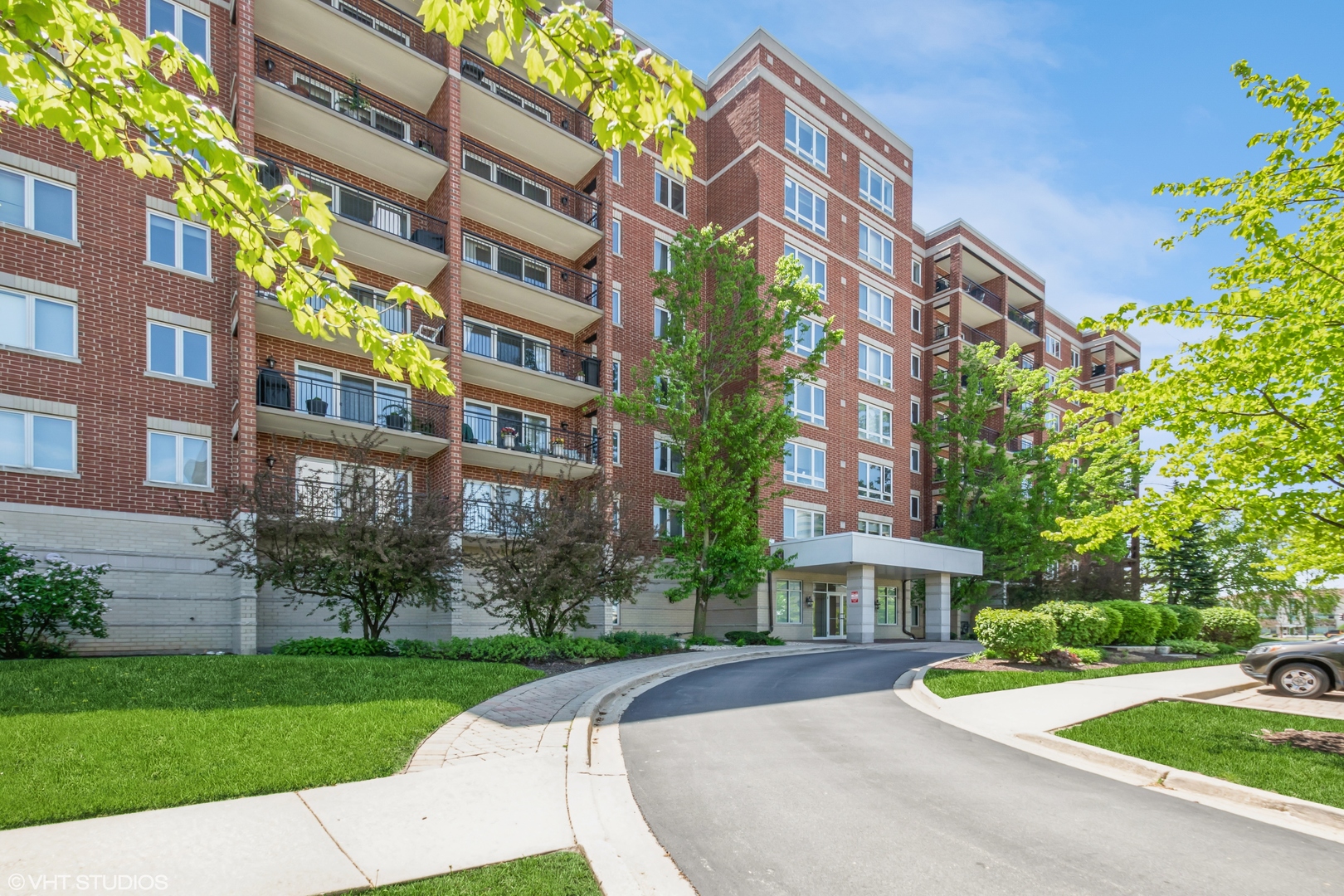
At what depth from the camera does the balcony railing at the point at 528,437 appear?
24.9 m

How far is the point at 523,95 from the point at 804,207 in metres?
12.9

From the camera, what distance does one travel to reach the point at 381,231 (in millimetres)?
22125

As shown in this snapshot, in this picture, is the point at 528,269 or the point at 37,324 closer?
the point at 37,324

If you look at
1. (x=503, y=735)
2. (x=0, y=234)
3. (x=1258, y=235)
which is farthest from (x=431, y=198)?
(x=1258, y=235)

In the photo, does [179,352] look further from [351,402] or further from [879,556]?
[879,556]

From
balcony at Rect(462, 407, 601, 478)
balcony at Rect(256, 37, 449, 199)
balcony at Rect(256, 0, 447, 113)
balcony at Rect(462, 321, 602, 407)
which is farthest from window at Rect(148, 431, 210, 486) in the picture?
balcony at Rect(256, 0, 447, 113)

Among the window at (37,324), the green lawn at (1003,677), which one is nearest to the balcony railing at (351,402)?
the window at (37,324)

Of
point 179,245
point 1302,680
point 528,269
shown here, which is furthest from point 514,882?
point 528,269

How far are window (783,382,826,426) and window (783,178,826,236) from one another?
712 centimetres

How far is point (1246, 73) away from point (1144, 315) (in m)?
3.05

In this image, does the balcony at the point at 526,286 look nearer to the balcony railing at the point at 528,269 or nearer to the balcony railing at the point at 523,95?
the balcony railing at the point at 528,269

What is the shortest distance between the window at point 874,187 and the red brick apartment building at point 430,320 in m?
0.15

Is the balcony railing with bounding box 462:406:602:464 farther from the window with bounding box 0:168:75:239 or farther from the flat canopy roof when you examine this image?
the window with bounding box 0:168:75:239

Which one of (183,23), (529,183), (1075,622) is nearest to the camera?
(1075,622)
